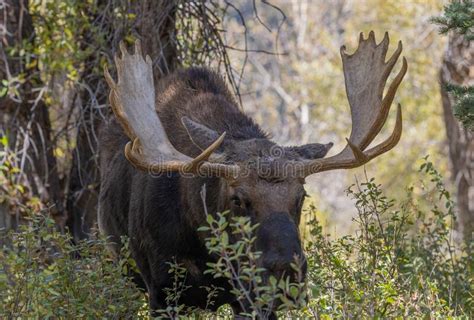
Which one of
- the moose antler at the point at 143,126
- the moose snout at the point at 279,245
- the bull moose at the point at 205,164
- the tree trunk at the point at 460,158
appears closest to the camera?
the moose snout at the point at 279,245

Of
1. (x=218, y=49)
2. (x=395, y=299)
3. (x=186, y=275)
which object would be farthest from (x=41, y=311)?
(x=218, y=49)

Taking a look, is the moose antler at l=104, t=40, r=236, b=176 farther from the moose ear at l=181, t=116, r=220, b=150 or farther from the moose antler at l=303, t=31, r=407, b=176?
the moose antler at l=303, t=31, r=407, b=176

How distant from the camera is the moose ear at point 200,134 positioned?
6426 mm

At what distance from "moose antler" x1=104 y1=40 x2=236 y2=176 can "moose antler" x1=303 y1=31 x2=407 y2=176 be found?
0.70m

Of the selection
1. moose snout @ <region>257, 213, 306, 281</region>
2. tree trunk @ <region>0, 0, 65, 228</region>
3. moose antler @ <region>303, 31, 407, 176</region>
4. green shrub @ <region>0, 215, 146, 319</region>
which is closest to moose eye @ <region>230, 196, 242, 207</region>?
moose snout @ <region>257, 213, 306, 281</region>

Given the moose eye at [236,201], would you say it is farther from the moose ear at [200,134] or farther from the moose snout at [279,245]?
the moose ear at [200,134]

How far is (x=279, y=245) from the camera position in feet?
18.3

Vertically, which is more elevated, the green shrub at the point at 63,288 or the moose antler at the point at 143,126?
the moose antler at the point at 143,126

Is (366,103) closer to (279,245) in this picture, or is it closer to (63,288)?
(279,245)

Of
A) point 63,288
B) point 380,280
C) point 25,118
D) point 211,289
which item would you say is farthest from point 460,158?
point 63,288

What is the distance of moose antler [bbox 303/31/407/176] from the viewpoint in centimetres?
623

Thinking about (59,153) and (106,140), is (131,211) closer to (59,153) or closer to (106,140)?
(106,140)

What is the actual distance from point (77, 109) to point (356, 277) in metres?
4.86

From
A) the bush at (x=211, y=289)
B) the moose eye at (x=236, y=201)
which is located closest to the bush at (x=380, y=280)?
the bush at (x=211, y=289)
